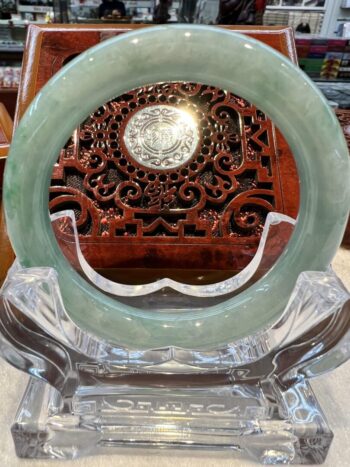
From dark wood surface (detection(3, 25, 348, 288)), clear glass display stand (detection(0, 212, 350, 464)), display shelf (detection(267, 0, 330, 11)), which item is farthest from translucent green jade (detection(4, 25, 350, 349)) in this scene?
display shelf (detection(267, 0, 330, 11))

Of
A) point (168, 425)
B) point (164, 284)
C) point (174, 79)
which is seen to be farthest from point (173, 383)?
point (174, 79)

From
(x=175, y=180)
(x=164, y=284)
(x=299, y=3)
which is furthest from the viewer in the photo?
(x=299, y=3)

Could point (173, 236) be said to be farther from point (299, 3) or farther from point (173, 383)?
point (299, 3)

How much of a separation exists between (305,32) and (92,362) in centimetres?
136

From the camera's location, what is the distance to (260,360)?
1.76ft

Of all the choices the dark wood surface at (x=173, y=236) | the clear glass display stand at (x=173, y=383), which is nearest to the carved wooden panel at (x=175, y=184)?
the dark wood surface at (x=173, y=236)

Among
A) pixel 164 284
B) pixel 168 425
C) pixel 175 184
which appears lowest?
pixel 168 425

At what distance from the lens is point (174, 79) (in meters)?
0.46

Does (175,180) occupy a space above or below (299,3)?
below

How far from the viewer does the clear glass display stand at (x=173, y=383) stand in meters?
0.48

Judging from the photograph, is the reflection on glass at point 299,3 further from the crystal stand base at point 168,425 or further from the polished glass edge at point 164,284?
the crystal stand base at point 168,425

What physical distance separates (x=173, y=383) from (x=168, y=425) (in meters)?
0.05

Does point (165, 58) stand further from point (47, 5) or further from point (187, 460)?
point (47, 5)

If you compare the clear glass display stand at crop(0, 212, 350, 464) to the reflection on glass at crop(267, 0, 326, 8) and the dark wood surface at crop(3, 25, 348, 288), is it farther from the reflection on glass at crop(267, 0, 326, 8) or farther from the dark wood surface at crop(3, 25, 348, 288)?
the reflection on glass at crop(267, 0, 326, 8)
